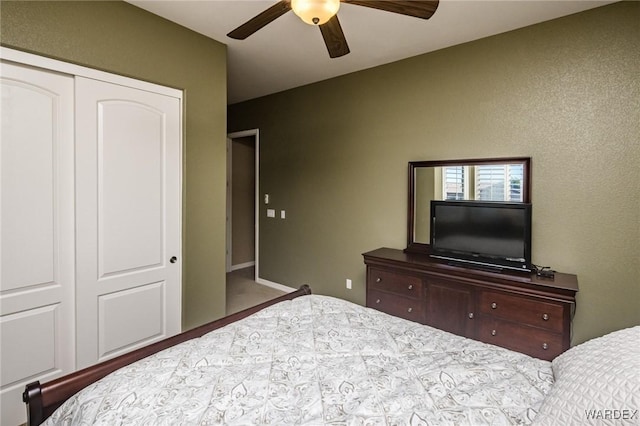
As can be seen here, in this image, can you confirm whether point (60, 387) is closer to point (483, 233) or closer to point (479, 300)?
point (479, 300)

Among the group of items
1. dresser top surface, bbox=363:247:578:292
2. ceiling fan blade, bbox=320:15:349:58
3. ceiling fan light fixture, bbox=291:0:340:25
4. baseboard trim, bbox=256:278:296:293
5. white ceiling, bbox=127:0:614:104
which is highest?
white ceiling, bbox=127:0:614:104

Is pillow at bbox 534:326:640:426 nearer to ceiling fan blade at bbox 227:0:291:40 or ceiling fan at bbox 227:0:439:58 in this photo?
ceiling fan at bbox 227:0:439:58

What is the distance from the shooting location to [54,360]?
1978 mm

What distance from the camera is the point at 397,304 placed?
2785mm

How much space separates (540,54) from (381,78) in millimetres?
1394

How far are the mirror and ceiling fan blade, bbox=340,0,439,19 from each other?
148cm

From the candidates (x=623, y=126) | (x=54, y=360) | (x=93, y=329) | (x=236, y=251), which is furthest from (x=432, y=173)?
(x=236, y=251)

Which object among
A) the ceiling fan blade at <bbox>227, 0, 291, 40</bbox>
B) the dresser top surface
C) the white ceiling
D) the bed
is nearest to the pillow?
the bed

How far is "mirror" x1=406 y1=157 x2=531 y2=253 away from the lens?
101 inches

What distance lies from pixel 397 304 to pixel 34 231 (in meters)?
2.66

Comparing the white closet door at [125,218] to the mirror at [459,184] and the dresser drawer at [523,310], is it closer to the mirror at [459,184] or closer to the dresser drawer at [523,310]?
the mirror at [459,184]

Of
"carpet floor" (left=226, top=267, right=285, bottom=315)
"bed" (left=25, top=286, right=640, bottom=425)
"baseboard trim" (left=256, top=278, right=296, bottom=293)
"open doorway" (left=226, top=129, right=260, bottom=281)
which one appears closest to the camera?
"bed" (left=25, top=286, right=640, bottom=425)

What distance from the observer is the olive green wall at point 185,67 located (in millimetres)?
1887

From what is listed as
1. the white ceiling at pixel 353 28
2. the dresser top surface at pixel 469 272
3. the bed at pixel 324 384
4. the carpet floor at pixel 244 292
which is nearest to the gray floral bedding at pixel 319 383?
the bed at pixel 324 384
